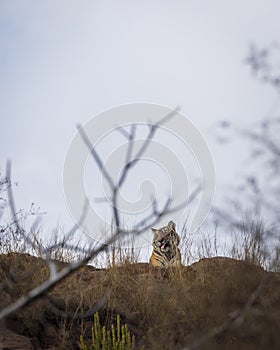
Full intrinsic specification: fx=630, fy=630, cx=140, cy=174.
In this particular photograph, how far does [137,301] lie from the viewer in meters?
7.22

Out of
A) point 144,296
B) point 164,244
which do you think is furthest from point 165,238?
point 144,296

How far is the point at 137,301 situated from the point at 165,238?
5.08m

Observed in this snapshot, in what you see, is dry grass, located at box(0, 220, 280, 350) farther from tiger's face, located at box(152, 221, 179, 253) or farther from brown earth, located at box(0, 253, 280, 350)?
tiger's face, located at box(152, 221, 179, 253)

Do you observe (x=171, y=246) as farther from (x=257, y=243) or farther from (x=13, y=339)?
(x=13, y=339)

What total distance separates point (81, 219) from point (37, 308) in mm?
4605

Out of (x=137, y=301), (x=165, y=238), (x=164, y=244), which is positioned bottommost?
(x=137, y=301)

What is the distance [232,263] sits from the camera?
7766mm

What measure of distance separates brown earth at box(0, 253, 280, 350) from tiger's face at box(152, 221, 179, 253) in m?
3.58

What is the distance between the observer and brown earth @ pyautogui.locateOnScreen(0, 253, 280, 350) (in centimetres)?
560

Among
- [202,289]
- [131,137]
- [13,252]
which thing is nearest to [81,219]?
[131,137]

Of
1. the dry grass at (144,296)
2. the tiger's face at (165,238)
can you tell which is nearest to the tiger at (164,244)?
the tiger's face at (165,238)

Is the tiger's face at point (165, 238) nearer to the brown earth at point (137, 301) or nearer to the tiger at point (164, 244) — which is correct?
the tiger at point (164, 244)

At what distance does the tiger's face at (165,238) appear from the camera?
12125 mm

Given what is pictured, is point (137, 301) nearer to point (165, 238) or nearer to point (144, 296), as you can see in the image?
point (144, 296)
